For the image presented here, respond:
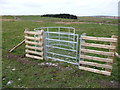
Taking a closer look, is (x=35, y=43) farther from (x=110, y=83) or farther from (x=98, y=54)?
(x=110, y=83)

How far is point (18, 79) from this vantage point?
507 centimetres

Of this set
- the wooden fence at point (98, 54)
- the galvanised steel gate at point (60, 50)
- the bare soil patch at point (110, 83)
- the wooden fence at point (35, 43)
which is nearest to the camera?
the bare soil patch at point (110, 83)

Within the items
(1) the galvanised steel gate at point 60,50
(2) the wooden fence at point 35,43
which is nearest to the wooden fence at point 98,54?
(1) the galvanised steel gate at point 60,50

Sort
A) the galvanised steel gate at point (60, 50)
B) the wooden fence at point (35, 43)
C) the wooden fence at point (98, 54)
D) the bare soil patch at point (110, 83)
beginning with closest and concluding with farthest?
the bare soil patch at point (110, 83) < the wooden fence at point (98, 54) < the galvanised steel gate at point (60, 50) < the wooden fence at point (35, 43)

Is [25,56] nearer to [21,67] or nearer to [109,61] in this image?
[21,67]

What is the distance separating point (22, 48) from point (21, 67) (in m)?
3.08

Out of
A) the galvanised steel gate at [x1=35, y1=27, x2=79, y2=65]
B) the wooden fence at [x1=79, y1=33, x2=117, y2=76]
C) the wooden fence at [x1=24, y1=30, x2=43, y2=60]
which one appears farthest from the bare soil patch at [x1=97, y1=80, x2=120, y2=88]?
the wooden fence at [x1=24, y1=30, x2=43, y2=60]

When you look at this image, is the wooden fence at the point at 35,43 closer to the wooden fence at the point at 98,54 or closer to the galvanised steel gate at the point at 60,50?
the galvanised steel gate at the point at 60,50

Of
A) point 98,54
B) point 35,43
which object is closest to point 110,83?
point 98,54

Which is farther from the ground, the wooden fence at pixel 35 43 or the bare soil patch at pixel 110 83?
the wooden fence at pixel 35 43

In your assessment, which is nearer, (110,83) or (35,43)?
(110,83)

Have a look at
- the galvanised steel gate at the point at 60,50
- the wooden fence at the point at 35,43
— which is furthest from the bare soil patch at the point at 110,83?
the wooden fence at the point at 35,43

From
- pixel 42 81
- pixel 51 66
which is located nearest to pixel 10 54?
pixel 51 66

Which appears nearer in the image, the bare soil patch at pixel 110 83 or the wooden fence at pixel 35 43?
the bare soil patch at pixel 110 83
